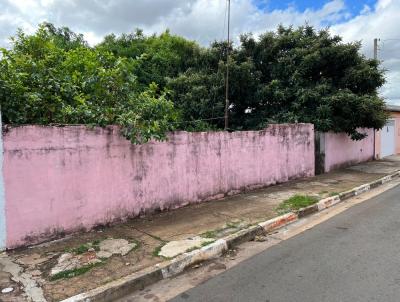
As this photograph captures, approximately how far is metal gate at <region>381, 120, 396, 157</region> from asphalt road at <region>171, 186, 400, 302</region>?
1584 centimetres

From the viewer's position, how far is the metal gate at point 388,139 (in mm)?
21109

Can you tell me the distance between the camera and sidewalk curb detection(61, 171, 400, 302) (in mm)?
4211

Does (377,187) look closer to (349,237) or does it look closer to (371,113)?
(371,113)

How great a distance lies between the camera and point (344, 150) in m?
16.0

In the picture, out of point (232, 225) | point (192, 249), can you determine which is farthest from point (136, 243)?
point (232, 225)

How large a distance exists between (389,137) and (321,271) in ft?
64.9

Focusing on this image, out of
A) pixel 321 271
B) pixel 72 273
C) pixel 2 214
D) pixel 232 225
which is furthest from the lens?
pixel 232 225

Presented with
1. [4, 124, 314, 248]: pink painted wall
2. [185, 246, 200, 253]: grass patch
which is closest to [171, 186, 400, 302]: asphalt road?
[185, 246, 200, 253]: grass patch

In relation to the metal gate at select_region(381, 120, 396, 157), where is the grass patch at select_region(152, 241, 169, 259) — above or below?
below

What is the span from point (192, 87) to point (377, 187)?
7.18 meters

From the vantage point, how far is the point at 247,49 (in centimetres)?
1480

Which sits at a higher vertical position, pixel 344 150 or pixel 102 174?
pixel 102 174

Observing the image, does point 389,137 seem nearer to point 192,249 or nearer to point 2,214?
point 192,249

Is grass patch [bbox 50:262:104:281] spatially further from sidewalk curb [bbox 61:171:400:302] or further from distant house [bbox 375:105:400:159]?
distant house [bbox 375:105:400:159]
